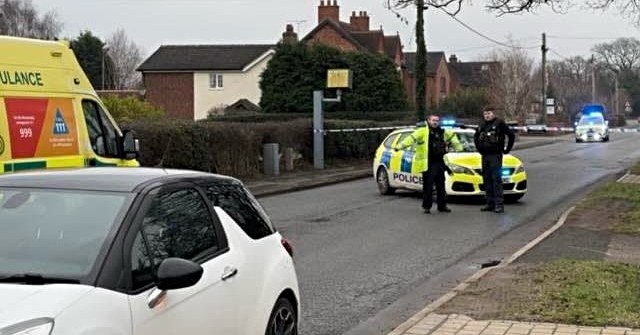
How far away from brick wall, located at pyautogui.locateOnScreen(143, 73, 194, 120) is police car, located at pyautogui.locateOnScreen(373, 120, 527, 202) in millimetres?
47985

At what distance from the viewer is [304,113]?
47688 mm

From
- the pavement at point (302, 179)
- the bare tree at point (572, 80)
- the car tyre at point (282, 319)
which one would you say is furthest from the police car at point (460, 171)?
the bare tree at point (572, 80)

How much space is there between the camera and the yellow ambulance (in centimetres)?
1009

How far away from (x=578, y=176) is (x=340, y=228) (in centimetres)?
1246

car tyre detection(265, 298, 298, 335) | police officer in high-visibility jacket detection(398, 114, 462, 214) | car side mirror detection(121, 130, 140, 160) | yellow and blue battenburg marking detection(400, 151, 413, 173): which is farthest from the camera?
yellow and blue battenburg marking detection(400, 151, 413, 173)

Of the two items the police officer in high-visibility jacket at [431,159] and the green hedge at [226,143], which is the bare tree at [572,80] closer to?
the green hedge at [226,143]

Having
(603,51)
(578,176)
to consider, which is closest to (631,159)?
(578,176)

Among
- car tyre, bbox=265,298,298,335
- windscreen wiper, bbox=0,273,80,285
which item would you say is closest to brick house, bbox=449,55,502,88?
car tyre, bbox=265,298,298,335

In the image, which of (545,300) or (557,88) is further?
(557,88)

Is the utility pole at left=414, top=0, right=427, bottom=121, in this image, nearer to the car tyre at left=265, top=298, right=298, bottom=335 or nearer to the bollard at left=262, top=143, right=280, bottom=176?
the bollard at left=262, top=143, right=280, bottom=176

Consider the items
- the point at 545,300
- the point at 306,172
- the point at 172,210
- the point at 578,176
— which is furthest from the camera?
the point at 306,172

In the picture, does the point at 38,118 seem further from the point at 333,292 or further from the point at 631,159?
the point at 631,159

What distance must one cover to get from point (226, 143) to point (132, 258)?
1830 centimetres

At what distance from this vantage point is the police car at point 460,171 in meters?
17.0
